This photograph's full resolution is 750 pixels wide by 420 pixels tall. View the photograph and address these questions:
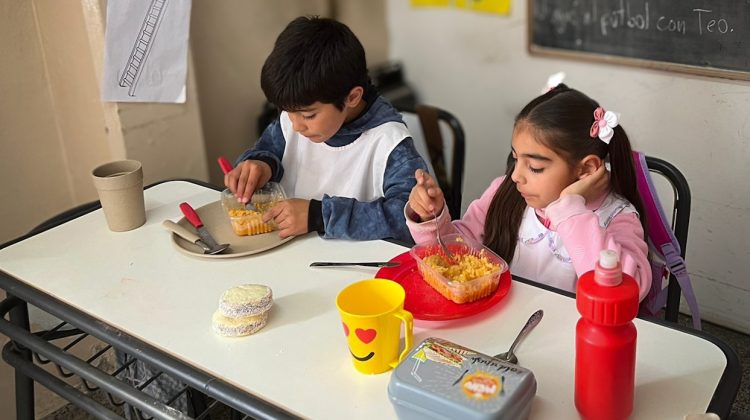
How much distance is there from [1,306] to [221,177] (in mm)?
1290

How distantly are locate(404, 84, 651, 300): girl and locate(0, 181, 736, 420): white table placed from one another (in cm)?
13

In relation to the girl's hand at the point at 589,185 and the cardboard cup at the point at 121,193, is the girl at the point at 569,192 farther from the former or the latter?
the cardboard cup at the point at 121,193

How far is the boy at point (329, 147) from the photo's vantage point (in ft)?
5.36

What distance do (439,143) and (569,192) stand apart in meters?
0.85

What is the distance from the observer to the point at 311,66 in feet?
5.48

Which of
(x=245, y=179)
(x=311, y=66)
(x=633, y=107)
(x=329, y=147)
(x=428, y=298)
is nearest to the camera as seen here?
(x=428, y=298)

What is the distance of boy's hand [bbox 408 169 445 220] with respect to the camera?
151 cm

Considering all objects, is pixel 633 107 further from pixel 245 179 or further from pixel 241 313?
pixel 241 313

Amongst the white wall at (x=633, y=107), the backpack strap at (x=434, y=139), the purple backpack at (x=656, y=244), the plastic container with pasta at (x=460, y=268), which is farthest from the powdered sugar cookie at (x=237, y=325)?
the white wall at (x=633, y=107)

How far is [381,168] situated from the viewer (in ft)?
6.01

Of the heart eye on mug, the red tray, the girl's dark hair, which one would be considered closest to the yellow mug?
the heart eye on mug

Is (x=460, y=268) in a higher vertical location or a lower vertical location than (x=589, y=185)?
lower

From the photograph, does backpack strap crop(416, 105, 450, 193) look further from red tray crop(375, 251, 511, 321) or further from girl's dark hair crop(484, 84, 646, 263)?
red tray crop(375, 251, 511, 321)

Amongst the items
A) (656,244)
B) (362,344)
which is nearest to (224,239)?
(362,344)
